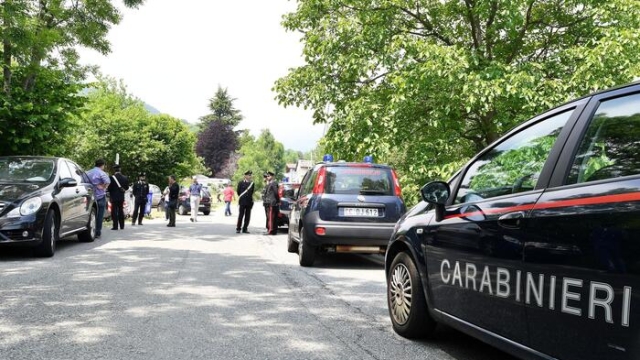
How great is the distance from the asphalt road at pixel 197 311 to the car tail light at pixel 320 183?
121 cm

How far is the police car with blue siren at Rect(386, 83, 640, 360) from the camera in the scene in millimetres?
2324

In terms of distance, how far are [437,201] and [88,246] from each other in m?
8.66

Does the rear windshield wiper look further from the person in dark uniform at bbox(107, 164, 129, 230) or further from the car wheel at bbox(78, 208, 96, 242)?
the person in dark uniform at bbox(107, 164, 129, 230)

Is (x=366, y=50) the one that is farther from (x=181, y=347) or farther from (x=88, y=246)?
(x=181, y=347)

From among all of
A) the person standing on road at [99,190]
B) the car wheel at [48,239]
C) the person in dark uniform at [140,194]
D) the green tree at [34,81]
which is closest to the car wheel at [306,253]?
the car wheel at [48,239]

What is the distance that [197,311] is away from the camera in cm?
523

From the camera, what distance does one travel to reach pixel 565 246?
2.61 metres

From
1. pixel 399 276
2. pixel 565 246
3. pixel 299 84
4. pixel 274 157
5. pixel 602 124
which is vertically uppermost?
pixel 274 157

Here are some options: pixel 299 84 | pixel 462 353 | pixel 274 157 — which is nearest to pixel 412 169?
pixel 299 84

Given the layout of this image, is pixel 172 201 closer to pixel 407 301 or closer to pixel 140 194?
pixel 140 194

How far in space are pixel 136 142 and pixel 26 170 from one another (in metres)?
36.5

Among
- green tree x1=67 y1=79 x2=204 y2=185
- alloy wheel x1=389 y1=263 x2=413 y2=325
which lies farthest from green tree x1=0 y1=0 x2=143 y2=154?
green tree x1=67 y1=79 x2=204 y2=185

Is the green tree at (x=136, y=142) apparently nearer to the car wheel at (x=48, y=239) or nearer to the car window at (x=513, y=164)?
the car wheel at (x=48, y=239)

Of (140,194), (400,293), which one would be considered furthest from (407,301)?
(140,194)
